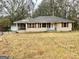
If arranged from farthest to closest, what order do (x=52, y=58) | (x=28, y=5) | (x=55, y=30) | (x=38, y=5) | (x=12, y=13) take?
(x=38, y=5), (x=28, y=5), (x=12, y=13), (x=55, y=30), (x=52, y=58)

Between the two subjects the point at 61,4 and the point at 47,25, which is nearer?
the point at 47,25

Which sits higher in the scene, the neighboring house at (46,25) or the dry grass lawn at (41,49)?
the dry grass lawn at (41,49)

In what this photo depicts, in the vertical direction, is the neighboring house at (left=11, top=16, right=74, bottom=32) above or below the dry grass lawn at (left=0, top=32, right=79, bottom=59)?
below

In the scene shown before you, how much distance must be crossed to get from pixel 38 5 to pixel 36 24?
63.2 feet

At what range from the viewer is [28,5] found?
6284 cm

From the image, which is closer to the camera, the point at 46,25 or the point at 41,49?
the point at 41,49

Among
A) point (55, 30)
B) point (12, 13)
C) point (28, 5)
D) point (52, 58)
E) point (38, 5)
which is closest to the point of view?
point (52, 58)

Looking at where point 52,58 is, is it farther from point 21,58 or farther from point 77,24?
point 77,24

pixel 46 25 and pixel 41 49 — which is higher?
pixel 41 49

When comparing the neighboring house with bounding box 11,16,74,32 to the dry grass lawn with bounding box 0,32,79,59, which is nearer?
the dry grass lawn with bounding box 0,32,79,59

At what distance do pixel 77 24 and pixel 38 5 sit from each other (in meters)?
17.8

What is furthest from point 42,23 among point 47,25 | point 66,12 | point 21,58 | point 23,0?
point 21,58

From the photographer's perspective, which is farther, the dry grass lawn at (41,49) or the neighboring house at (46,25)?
the neighboring house at (46,25)

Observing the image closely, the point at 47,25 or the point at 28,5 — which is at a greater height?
the point at 28,5
